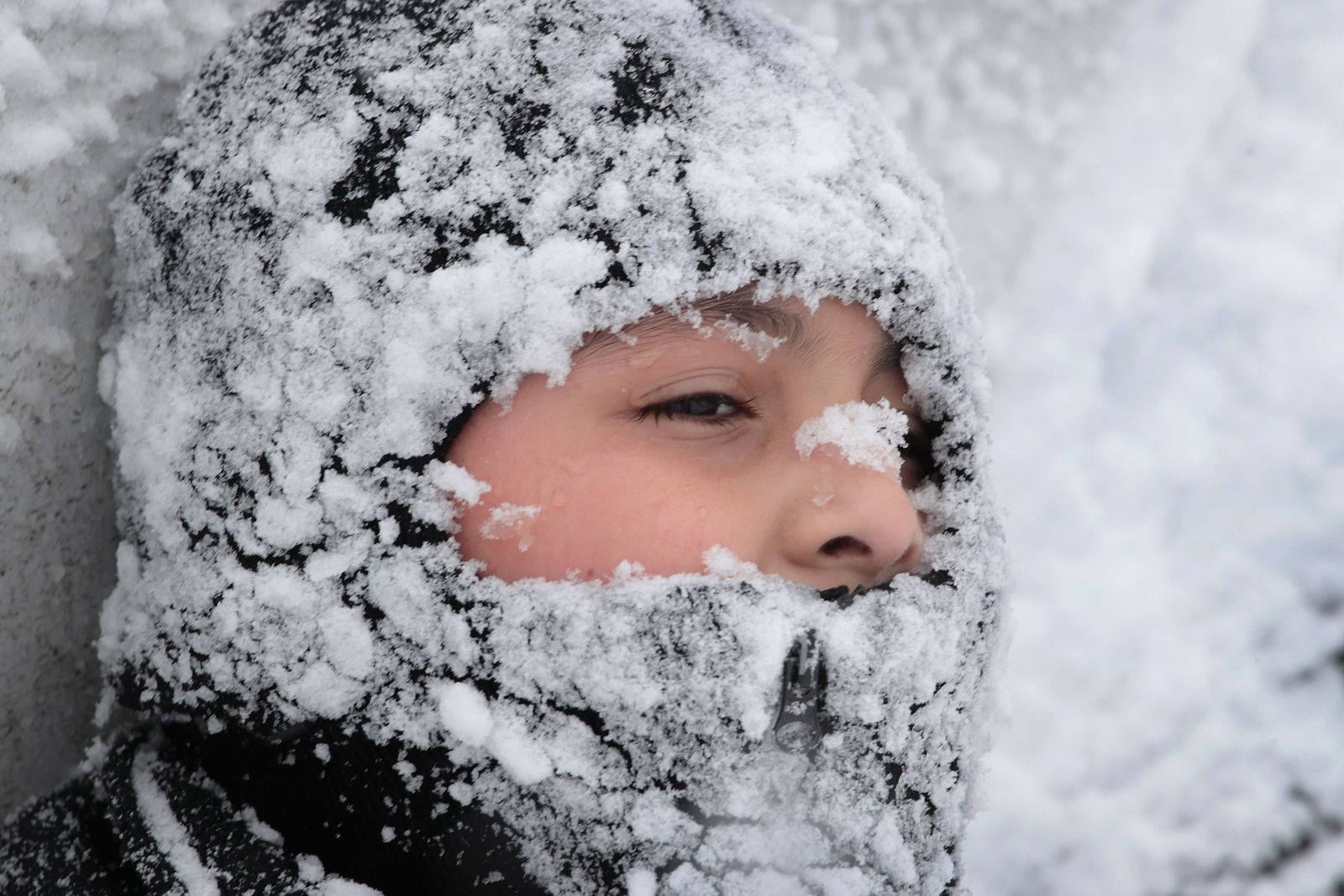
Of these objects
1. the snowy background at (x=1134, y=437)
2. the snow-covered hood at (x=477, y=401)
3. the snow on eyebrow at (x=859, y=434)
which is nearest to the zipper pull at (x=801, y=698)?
the snow-covered hood at (x=477, y=401)

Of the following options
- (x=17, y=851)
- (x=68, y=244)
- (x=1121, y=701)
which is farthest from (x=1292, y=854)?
(x=68, y=244)

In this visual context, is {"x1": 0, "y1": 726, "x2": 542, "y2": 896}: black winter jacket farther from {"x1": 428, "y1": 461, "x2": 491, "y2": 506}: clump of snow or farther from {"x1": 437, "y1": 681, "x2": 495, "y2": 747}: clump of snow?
{"x1": 428, "y1": 461, "x2": 491, "y2": 506}: clump of snow

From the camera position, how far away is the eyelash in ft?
2.41

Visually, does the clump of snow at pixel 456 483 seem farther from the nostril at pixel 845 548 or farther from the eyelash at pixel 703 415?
the nostril at pixel 845 548

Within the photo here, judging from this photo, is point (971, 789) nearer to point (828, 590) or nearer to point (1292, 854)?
point (828, 590)

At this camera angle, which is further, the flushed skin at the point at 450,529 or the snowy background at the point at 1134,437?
the snowy background at the point at 1134,437

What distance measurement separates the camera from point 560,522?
2.30 ft

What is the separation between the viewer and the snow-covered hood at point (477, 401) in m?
0.68

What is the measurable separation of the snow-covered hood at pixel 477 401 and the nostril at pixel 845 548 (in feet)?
0.11

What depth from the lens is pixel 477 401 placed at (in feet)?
2.30

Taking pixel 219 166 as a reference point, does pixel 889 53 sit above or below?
above

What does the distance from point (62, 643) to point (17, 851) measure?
0.20m

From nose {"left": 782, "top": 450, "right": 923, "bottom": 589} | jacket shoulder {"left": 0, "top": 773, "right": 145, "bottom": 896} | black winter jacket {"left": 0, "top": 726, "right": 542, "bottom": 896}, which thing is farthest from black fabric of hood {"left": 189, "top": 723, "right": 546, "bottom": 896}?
nose {"left": 782, "top": 450, "right": 923, "bottom": 589}

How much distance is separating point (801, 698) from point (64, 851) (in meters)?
0.53
